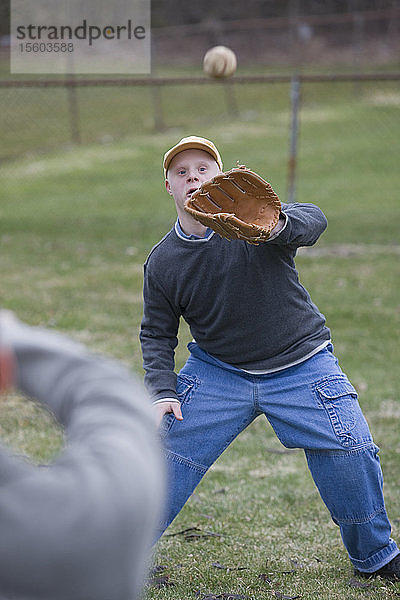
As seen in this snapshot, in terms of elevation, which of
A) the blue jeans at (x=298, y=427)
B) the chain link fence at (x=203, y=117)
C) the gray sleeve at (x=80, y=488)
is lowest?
the chain link fence at (x=203, y=117)

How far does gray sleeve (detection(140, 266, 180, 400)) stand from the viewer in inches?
119

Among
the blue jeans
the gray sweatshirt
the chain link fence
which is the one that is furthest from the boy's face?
the chain link fence

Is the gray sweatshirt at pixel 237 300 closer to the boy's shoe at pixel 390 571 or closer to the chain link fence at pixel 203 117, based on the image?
the boy's shoe at pixel 390 571

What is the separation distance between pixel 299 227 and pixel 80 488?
6.09ft

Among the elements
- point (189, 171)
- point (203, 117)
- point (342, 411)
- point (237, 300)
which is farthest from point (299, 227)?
point (203, 117)

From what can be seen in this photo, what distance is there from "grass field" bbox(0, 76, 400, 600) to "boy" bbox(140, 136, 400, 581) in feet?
1.87

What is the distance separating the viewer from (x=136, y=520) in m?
1.13

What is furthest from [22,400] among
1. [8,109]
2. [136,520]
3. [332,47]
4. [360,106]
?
[332,47]

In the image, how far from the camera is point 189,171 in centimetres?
301

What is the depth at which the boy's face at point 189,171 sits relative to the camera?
2.99 m

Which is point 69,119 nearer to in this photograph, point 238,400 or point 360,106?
point 360,106

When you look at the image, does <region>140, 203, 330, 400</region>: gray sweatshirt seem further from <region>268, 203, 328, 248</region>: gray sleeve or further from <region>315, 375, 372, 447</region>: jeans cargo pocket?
<region>315, 375, 372, 447</region>: jeans cargo pocket

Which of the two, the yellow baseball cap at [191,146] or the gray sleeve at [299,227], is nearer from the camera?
the gray sleeve at [299,227]

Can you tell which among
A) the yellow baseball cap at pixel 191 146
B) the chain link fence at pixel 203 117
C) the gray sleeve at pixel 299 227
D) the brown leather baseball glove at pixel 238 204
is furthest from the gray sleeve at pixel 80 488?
the chain link fence at pixel 203 117
